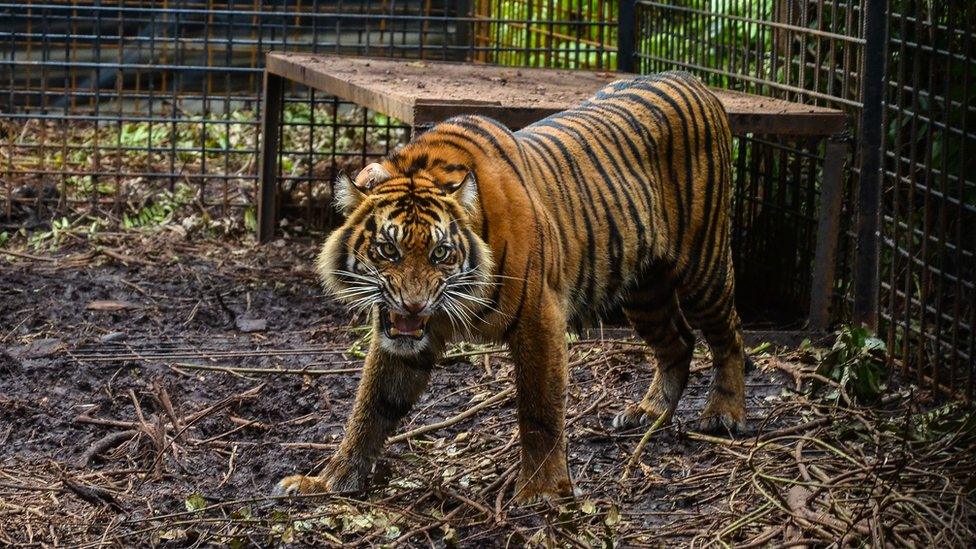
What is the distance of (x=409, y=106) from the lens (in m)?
5.49

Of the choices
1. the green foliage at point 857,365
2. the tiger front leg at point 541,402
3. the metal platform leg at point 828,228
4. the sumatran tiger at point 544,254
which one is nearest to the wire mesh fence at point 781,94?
the metal platform leg at point 828,228

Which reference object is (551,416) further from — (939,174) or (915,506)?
(939,174)

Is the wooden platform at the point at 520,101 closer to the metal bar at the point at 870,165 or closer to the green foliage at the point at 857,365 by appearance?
the metal bar at the point at 870,165

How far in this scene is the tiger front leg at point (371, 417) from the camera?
4.30 m

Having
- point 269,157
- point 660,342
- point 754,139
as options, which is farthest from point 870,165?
point 269,157

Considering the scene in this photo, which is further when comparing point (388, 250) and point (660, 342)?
point (660, 342)

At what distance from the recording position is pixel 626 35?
8156 mm

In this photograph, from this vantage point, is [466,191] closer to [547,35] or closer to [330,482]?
[330,482]

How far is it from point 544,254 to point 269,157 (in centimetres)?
416

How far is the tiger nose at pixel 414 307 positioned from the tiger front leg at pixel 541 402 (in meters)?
0.43

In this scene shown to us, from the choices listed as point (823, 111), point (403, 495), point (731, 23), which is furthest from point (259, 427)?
point (731, 23)

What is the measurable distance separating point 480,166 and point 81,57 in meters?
7.29

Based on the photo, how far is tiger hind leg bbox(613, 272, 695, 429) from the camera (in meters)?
5.00

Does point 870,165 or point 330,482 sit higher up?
point 870,165
